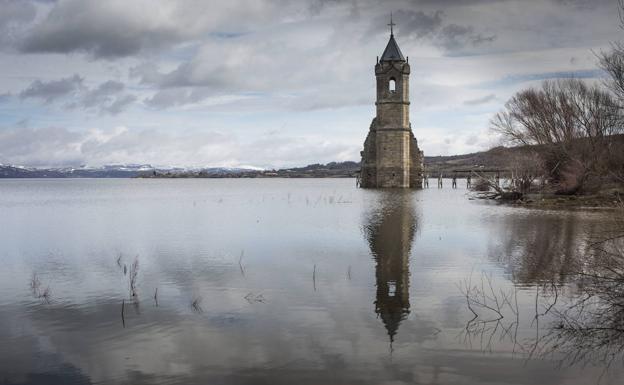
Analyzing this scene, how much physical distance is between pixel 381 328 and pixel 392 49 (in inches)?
2290

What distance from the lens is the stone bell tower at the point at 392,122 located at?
62250 mm

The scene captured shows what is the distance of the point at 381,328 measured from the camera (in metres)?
8.83

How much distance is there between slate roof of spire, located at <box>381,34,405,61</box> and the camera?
62.6 m

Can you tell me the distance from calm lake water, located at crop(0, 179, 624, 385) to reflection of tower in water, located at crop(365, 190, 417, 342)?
0.21 feet

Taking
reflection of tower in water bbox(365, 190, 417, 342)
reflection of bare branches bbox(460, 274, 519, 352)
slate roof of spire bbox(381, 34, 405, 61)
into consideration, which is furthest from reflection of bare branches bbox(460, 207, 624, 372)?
slate roof of spire bbox(381, 34, 405, 61)

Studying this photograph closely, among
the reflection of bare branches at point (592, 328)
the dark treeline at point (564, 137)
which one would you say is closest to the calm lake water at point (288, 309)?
the reflection of bare branches at point (592, 328)

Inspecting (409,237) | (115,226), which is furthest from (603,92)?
(115,226)

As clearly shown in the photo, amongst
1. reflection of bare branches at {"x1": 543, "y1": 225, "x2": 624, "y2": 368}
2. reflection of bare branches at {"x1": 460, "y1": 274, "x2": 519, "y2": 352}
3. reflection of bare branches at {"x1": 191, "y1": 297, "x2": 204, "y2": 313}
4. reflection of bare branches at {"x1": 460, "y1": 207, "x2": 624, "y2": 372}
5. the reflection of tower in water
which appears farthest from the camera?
reflection of bare branches at {"x1": 191, "y1": 297, "x2": 204, "y2": 313}

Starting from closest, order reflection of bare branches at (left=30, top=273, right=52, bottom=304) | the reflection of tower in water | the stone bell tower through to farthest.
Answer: the reflection of tower in water < reflection of bare branches at (left=30, top=273, right=52, bottom=304) < the stone bell tower

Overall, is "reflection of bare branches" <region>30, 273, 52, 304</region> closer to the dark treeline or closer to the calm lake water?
the calm lake water

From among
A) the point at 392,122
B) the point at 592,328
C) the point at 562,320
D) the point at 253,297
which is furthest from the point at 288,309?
the point at 392,122

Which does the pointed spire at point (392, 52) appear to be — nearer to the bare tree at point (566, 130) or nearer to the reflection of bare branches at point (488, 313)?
the bare tree at point (566, 130)

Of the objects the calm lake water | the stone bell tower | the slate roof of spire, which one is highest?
the slate roof of spire

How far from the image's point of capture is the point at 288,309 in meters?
10.0
